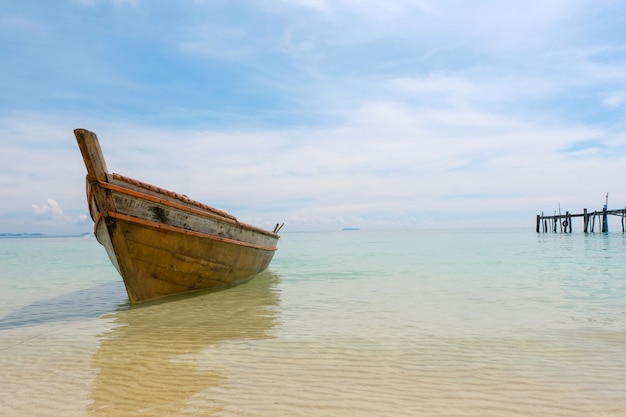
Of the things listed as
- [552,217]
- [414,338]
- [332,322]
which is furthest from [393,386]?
[552,217]

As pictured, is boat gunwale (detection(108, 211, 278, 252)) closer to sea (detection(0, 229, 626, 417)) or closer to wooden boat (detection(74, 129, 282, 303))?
wooden boat (detection(74, 129, 282, 303))

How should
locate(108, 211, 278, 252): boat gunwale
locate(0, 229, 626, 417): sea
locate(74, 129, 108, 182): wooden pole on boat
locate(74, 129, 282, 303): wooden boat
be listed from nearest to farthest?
1. locate(0, 229, 626, 417): sea
2. locate(74, 129, 108, 182): wooden pole on boat
3. locate(74, 129, 282, 303): wooden boat
4. locate(108, 211, 278, 252): boat gunwale

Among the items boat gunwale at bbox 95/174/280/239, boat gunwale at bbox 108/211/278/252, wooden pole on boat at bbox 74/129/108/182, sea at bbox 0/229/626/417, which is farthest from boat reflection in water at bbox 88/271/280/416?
wooden pole on boat at bbox 74/129/108/182

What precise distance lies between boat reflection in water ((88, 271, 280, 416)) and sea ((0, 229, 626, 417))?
0.06 ft

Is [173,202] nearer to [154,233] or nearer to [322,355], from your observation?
[154,233]

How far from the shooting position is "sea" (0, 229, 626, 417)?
10.9 feet

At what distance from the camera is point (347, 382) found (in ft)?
12.4

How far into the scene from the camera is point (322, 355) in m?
4.66

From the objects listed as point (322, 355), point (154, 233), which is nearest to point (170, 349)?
point (322, 355)

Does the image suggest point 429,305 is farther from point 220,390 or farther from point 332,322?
point 220,390

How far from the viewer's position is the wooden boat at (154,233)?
24.3ft

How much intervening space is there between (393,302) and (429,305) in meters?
0.75

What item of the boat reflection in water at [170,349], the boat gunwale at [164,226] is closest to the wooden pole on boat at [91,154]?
the boat gunwale at [164,226]

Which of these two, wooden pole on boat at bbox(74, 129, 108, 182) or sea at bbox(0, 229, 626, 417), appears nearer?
sea at bbox(0, 229, 626, 417)
